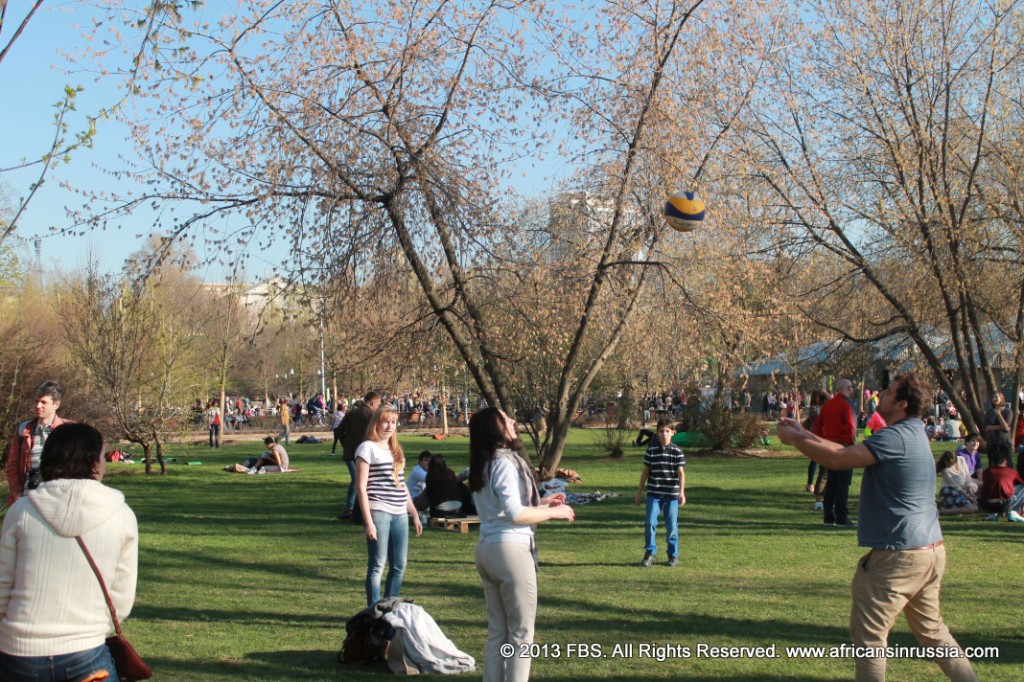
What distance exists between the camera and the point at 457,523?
1394 centimetres

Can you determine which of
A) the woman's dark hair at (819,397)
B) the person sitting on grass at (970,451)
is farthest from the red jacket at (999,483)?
the woman's dark hair at (819,397)

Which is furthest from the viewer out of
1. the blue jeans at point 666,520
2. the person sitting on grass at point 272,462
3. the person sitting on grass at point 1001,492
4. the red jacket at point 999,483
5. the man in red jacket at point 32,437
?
the person sitting on grass at point 272,462

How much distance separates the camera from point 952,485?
1506 cm

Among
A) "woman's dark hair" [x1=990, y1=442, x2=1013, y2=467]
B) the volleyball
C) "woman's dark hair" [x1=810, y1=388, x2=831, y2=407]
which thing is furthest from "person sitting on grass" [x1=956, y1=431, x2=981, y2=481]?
the volleyball

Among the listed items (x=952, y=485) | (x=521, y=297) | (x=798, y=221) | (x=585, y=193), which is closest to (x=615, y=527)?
(x=521, y=297)

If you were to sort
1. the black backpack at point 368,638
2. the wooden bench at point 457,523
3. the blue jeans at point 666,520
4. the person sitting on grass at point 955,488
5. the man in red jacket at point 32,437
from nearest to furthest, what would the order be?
the black backpack at point 368,638, the man in red jacket at point 32,437, the blue jeans at point 666,520, the wooden bench at point 457,523, the person sitting on grass at point 955,488

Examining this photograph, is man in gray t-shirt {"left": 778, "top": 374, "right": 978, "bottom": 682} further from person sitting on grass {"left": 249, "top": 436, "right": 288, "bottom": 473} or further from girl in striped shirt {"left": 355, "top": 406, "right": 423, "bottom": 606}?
person sitting on grass {"left": 249, "top": 436, "right": 288, "bottom": 473}

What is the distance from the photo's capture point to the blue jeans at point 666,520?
10680 millimetres

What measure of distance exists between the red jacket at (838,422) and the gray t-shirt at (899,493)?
8.85 m

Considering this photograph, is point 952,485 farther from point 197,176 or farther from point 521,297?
point 197,176

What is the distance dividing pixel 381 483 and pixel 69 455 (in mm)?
3909

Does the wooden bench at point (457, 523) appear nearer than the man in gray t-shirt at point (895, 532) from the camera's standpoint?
No

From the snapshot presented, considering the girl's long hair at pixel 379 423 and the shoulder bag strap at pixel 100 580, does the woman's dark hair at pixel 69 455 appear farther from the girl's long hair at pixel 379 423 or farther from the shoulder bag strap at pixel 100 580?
the girl's long hair at pixel 379 423

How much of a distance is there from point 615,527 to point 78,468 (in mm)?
10828
